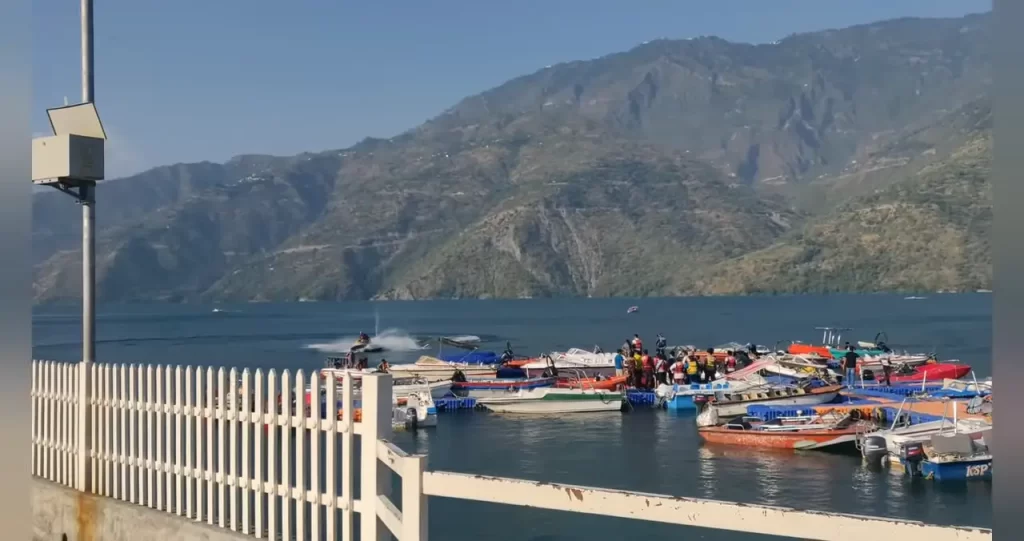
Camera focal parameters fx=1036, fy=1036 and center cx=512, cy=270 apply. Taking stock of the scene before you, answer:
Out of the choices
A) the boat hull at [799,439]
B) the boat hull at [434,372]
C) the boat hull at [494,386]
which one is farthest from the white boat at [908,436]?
the boat hull at [434,372]

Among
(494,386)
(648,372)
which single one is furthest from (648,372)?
(494,386)

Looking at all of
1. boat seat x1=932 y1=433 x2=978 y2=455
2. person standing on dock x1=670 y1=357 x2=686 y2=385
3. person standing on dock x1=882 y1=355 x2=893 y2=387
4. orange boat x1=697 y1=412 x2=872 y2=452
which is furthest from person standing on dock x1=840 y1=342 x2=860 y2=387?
boat seat x1=932 y1=433 x2=978 y2=455

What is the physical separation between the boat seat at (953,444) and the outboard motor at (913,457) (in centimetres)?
41

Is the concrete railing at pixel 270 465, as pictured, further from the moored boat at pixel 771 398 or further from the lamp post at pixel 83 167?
the moored boat at pixel 771 398

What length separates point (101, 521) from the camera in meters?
8.44

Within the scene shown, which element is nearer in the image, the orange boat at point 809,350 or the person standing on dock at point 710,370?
the person standing on dock at point 710,370

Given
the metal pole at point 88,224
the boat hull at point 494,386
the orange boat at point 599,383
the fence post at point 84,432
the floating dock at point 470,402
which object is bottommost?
the floating dock at point 470,402

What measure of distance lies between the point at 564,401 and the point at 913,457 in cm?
1640

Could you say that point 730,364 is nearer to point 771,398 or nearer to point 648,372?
point 648,372

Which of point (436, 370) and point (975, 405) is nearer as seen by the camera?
point (975, 405)

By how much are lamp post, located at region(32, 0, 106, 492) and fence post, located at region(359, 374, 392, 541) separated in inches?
158

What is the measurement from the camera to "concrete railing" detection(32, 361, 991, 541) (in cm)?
445

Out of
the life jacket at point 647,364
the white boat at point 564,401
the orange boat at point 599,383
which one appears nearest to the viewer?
the white boat at point 564,401

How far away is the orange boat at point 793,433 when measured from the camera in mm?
29188
